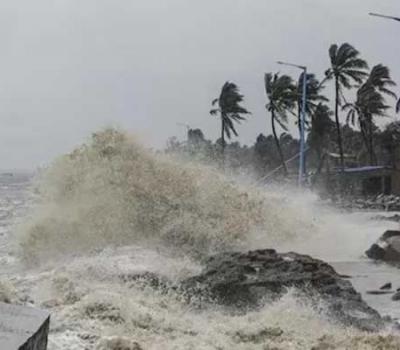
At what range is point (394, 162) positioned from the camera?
164 feet

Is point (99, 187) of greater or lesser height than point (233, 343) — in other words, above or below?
above

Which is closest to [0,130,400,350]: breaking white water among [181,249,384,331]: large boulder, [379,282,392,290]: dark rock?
[379,282,392,290]: dark rock

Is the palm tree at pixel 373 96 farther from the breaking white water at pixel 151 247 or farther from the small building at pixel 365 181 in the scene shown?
the breaking white water at pixel 151 247

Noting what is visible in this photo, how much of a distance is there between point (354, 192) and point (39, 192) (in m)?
35.2

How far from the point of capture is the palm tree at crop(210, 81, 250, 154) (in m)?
62.4

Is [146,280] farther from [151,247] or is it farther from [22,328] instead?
[22,328]

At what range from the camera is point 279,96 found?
53.3m

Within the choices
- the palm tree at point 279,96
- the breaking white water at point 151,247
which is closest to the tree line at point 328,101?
the palm tree at point 279,96

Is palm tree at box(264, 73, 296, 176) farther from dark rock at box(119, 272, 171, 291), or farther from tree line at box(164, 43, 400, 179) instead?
dark rock at box(119, 272, 171, 291)

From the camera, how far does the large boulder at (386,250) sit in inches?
608

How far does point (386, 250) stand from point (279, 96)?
38.5 meters

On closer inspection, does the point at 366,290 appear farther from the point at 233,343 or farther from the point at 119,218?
the point at 119,218

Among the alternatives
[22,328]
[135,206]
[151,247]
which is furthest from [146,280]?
[135,206]

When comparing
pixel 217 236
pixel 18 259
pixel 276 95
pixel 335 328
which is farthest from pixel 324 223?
pixel 276 95
